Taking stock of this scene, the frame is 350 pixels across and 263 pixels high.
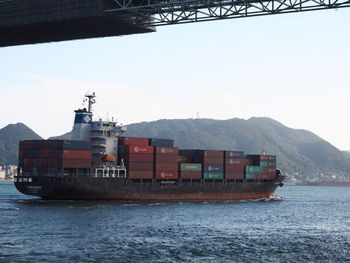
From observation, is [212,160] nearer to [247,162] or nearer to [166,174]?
[247,162]

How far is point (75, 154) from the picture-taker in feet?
220

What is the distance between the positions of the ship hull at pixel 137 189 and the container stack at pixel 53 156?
147cm

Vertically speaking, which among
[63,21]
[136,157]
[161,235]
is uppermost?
[63,21]

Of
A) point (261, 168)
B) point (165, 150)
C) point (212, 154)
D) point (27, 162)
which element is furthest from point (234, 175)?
point (27, 162)

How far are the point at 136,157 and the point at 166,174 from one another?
550 centimetres

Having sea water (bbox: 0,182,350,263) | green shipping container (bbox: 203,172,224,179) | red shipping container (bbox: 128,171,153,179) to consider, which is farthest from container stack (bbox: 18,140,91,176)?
green shipping container (bbox: 203,172,224,179)

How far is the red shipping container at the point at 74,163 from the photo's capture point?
215ft

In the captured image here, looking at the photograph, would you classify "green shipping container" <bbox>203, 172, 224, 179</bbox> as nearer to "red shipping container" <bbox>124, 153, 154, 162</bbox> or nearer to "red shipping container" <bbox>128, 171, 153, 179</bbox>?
"red shipping container" <bbox>128, 171, 153, 179</bbox>

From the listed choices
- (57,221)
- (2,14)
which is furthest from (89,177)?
(2,14)

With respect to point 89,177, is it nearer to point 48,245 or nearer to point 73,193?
point 73,193

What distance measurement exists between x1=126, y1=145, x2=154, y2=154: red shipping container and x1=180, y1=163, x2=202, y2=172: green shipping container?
279 inches

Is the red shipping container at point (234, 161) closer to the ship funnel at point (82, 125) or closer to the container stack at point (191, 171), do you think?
the container stack at point (191, 171)

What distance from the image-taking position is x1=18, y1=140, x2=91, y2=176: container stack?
65.8 metres

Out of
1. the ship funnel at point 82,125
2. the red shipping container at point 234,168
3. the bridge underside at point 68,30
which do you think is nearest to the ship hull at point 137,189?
the red shipping container at point 234,168
